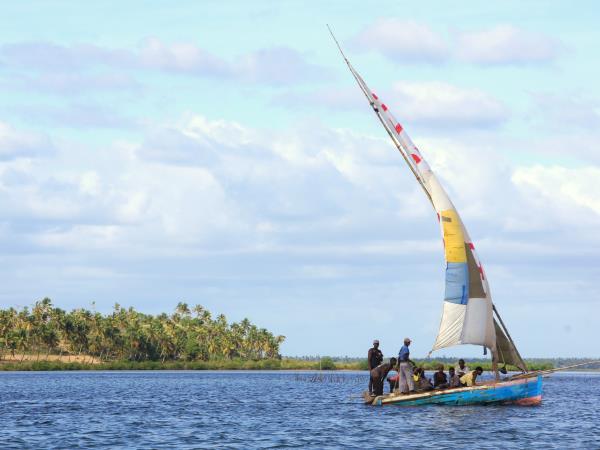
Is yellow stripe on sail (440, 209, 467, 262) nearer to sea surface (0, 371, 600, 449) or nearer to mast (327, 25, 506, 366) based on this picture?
mast (327, 25, 506, 366)

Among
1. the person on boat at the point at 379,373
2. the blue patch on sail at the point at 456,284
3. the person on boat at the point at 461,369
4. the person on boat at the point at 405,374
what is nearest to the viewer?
the person on boat at the point at 405,374

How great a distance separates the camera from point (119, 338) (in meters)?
187

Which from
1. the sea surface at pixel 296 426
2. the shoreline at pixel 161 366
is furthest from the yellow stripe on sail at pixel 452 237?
the shoreline at pixel 161 366

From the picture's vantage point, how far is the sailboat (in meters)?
46.1

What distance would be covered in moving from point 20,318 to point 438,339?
14788 centimetres

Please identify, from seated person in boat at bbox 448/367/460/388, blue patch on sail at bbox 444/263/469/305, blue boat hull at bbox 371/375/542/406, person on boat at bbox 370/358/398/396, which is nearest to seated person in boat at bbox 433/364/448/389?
seated person in boat at bbox 448/367/460/388

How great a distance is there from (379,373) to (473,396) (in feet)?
13.7

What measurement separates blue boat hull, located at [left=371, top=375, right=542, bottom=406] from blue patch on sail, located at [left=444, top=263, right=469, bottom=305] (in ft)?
13.0

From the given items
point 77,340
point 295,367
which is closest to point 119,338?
point 77,340

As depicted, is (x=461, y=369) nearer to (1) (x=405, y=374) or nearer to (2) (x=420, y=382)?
(2) (x=420, y=382)

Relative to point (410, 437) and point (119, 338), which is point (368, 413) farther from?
point (119, 338)

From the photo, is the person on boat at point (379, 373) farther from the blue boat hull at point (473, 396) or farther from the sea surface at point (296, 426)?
the sea surface at point (296, 426)

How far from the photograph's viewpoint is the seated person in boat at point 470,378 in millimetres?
46656

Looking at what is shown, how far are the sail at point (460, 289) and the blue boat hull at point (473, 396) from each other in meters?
1.95
